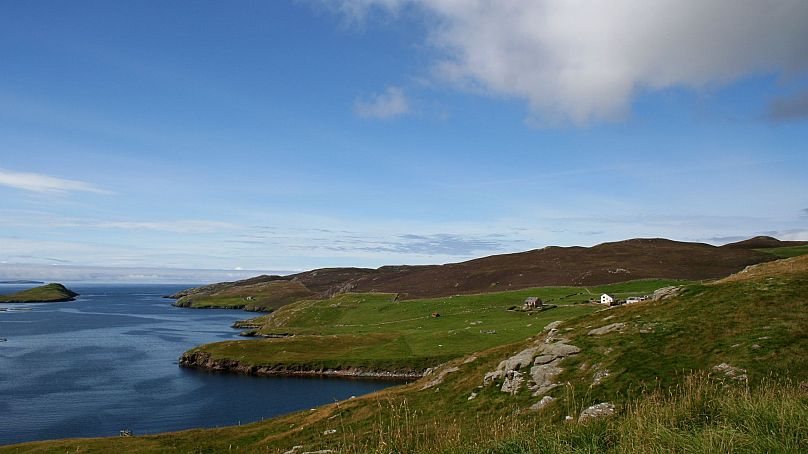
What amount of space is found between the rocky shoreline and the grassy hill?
1789 inches

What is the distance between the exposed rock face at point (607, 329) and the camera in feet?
129

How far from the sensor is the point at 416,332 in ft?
401

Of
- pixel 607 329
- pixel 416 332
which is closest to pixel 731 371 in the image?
pixel 607 329

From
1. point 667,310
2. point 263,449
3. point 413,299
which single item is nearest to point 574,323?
point 667,310

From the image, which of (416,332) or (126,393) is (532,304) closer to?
(416,332)

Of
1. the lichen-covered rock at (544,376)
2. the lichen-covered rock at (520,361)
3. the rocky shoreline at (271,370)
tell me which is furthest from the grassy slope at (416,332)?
the lichen-covered rock at (544,376)

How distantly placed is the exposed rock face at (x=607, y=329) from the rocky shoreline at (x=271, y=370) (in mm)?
59143

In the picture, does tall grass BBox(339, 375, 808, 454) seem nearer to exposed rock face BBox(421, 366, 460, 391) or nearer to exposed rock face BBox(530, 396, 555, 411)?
exposed rock face BBox(530, 396, 555, 411)

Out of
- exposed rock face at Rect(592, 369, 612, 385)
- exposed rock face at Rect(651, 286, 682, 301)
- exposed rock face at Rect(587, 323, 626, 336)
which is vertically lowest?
exposed rock face at Rect(592, 369, 612, 385)

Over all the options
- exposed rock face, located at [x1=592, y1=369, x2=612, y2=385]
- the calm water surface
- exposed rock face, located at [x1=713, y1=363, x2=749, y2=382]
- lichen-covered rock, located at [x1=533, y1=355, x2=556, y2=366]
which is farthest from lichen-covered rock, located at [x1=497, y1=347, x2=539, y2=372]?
the calm water surface

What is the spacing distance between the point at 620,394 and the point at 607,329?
12443 millimetres

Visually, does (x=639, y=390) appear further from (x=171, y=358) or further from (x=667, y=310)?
(x=171, y=358)

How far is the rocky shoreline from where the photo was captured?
9638cm

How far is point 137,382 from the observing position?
97.4 meters
